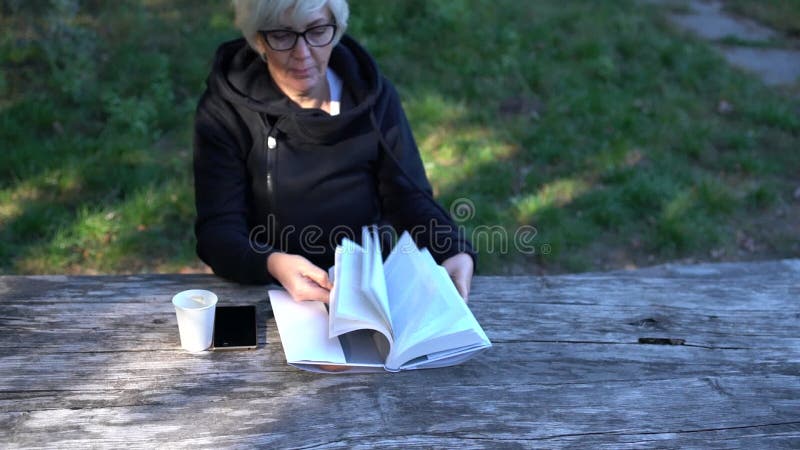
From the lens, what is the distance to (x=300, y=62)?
7.18 ft

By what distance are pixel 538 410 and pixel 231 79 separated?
1228 mm

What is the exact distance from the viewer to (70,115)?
4438 mm

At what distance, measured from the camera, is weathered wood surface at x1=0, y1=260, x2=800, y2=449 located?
5.30 feet

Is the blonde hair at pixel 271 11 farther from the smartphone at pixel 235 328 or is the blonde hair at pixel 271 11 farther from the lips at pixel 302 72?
the smartphone at pixel 235 328

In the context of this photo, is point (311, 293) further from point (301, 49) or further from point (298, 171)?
point (301, 49)

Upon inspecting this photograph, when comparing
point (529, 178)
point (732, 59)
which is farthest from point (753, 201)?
point (732, 59)

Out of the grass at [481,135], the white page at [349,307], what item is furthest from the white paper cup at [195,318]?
the grass at [481,135]

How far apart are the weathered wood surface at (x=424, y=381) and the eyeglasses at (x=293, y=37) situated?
655 mm

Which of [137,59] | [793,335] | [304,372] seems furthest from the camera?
[137,59]

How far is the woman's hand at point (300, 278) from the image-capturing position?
1.95 metres

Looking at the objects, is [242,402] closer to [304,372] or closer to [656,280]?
[304,372]

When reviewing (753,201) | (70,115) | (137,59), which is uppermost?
(137,59)

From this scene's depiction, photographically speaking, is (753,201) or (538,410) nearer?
(538,410)

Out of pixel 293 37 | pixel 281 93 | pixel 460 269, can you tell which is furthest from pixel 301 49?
pixel 460 269
